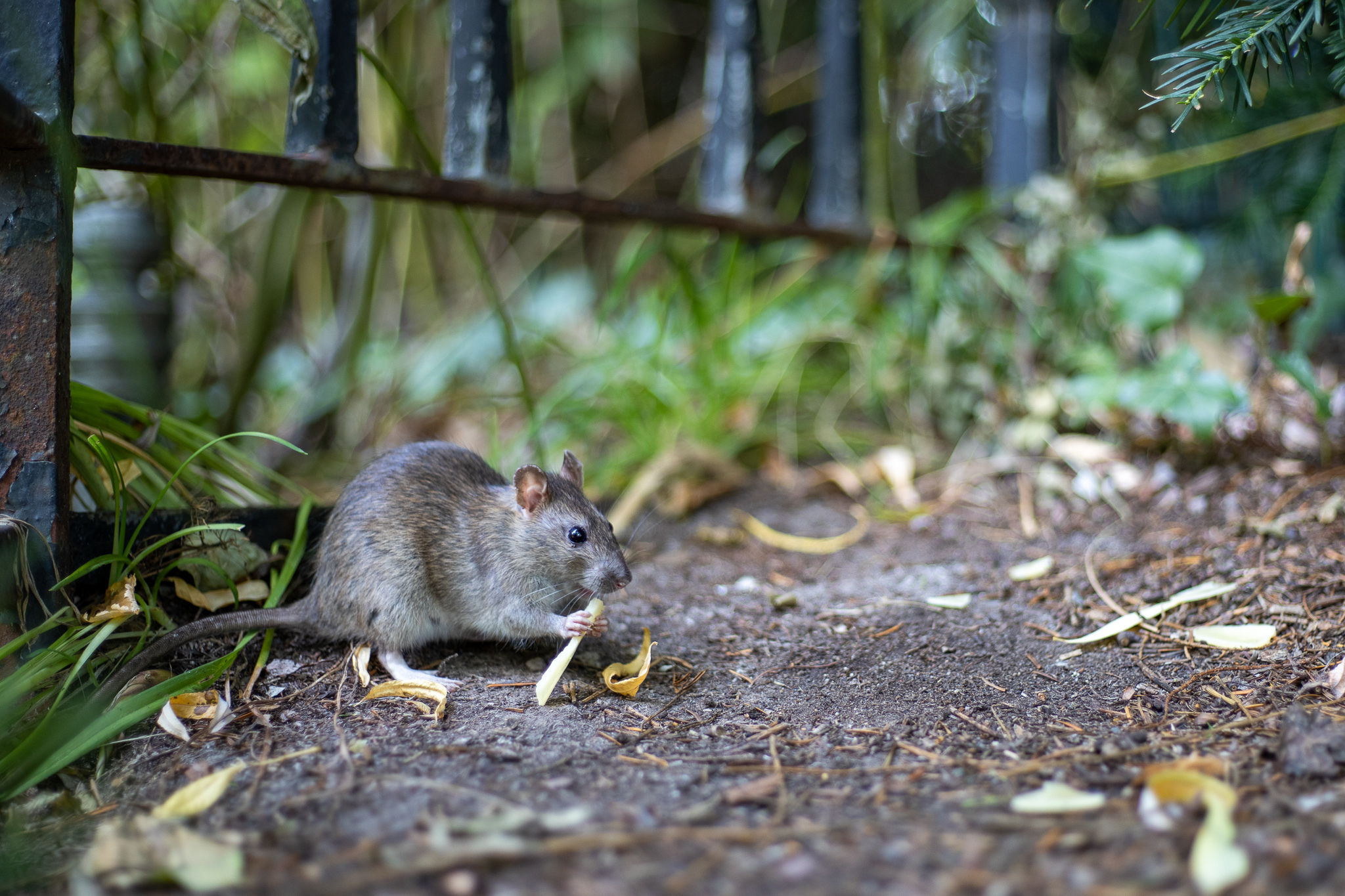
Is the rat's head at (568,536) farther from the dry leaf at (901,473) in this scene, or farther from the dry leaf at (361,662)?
the dry leaf at (901,473)

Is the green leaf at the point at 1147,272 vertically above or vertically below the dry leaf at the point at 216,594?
above

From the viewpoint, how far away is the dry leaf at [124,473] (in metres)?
2.24

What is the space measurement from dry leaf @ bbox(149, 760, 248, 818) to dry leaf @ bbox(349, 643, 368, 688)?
50 centimetres

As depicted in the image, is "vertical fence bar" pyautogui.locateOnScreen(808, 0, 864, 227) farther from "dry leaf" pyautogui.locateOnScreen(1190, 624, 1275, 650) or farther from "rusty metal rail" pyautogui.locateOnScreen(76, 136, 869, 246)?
"dry leaf" pyautogui.locateOnScreen(1190, 624, 1275, 650)

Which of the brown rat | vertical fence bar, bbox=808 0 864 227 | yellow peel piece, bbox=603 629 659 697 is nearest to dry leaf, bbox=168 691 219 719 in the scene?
the brown rat

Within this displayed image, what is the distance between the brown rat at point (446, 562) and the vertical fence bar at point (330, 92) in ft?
2.83

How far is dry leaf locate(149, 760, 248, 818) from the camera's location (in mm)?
1502

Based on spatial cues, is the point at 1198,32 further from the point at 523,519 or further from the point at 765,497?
the point at 523,519

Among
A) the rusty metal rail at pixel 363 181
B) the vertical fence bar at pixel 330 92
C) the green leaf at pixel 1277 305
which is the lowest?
the green leaf at pixel 1277 305

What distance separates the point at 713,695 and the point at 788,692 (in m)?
0.17

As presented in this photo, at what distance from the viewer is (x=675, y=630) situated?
2.51 metres

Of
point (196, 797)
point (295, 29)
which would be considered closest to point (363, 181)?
point (295, 29)

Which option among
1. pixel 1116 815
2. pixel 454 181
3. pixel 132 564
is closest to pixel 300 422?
pixel 454 181

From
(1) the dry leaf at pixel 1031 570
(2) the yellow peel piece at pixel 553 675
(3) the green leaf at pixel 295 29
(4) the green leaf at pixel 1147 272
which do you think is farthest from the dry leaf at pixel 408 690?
(4) the green leaf at pixel 1147 272
